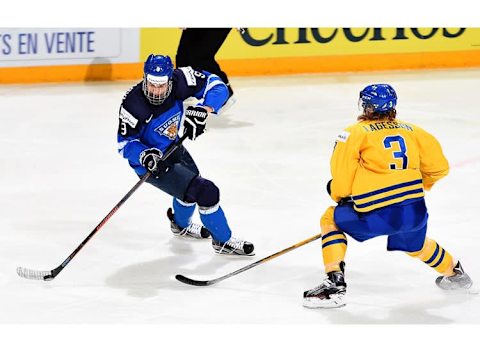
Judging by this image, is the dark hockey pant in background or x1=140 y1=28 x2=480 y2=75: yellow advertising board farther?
x1=140 y1=28 x2=480 y2=75: yellow advertising board

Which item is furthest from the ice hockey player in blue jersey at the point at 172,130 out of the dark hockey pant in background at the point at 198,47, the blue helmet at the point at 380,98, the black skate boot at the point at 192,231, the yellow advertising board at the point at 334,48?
the yellow advertising board at the point at 334,48

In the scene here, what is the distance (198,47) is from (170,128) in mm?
2468

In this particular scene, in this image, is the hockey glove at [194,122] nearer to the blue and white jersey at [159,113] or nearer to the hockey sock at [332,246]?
the blue and white jersey at [159,113]

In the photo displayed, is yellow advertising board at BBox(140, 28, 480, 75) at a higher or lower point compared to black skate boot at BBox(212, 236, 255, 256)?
higher

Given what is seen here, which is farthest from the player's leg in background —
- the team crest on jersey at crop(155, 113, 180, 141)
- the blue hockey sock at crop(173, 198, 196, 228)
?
the team crest on jersey at crop(155, 113, 180, 141)

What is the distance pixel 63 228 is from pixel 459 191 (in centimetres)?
197

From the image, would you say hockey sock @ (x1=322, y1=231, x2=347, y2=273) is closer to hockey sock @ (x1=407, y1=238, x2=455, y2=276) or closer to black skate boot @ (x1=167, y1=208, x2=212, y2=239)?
hockey sock @ (x1=407, y1=238, x2=455, y2=276)

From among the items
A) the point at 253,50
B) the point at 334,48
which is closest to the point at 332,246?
the point at 253,50

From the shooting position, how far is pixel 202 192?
464 centimetres

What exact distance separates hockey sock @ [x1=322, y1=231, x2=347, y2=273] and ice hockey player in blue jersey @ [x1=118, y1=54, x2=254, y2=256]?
65 centimetres

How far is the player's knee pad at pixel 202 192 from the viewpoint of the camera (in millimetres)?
4641

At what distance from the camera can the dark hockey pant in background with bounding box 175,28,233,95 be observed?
7047 mm

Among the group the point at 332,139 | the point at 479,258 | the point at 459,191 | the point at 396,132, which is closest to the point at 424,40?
the point at 332,139

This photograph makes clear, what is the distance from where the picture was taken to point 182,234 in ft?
16.6
